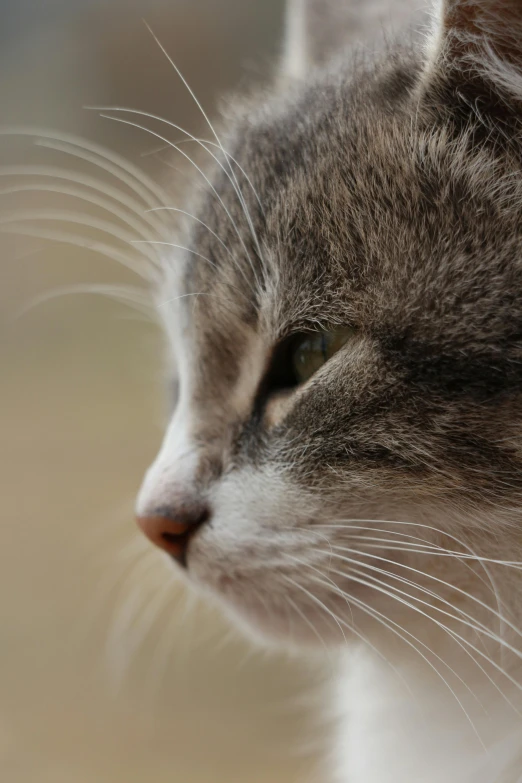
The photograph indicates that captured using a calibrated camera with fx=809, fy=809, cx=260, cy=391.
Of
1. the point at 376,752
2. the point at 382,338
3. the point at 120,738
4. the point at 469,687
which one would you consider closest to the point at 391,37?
the point at 382,338

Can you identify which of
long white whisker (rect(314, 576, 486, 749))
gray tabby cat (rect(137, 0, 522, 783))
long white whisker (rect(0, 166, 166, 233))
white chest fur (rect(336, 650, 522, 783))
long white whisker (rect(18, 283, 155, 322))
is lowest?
white chest fur (rect(336, 650, 522, 783))

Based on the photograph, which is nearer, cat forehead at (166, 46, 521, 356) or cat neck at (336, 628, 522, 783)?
cat forehead at (166, 46, 521, 356)

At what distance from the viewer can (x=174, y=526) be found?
67cm

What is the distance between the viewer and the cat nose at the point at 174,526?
662mm

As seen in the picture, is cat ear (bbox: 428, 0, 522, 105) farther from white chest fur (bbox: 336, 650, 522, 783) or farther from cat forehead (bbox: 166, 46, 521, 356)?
white chest fur (bbox: 336, 650, 522, 783)

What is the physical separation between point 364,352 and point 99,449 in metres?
Result: 1.10

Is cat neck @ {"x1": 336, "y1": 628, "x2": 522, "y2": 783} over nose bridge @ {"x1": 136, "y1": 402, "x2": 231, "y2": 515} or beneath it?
beneath

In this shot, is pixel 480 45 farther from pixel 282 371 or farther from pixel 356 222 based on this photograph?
pixel 282 371

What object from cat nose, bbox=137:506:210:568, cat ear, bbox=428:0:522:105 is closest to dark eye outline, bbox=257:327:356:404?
cat nose, bbox=137:506:210:568

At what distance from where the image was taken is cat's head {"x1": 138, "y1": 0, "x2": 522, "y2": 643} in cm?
56

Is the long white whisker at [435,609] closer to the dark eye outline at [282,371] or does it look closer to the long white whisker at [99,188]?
the dark eye outline at [282,371]

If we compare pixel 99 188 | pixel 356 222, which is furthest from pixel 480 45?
pixel 99 188

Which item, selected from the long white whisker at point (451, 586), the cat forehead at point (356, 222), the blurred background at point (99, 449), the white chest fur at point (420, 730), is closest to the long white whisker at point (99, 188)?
the blurred background at point (99, 449)

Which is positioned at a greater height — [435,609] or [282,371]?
[282,371]
